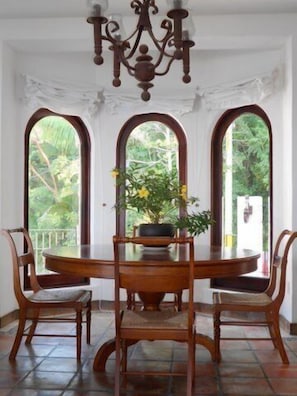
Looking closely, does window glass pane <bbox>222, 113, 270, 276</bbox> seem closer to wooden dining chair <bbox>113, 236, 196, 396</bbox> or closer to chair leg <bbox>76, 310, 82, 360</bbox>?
chair leg <bbox>76, 310, 82, 360</bbox>

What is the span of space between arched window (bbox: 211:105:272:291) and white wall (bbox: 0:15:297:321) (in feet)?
0.42

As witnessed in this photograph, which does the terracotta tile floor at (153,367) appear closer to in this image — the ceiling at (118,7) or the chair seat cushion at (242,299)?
the chair seat cushion at (242,299)

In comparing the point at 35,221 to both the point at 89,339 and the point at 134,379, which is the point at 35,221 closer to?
the point at 89,339

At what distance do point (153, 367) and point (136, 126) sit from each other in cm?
264

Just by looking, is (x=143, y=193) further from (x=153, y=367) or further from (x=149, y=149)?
(x=149, y=149)

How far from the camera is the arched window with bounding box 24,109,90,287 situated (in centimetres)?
463

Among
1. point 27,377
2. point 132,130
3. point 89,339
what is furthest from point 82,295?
point 132,130

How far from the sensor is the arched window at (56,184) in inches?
182

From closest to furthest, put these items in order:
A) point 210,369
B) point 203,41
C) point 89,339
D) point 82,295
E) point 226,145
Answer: point 210,369 → point 82,295 → point 89,339 → point 203,41 → point 226,145

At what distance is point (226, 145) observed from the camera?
15.5 ft

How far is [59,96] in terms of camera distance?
4.51 meters

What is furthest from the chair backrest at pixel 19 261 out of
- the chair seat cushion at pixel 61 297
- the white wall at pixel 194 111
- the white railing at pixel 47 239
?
the white railing at pixel 47 239

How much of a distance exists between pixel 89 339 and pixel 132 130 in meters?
2.26

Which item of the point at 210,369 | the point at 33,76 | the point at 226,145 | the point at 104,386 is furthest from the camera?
the point at 226,145
